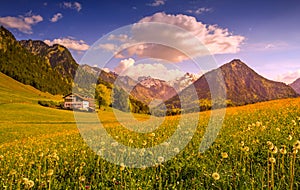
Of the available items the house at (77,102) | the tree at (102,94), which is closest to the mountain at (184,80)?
the tree at (102,94)

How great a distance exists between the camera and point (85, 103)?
417ft

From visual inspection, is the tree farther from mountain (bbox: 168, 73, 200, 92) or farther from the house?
mountain (bbox: 168, 73, 200, 92)

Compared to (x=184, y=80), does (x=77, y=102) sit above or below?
below

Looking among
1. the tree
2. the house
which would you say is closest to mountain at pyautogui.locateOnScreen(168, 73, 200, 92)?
the tree

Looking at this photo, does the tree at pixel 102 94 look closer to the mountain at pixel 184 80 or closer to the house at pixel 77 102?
the house at pixel 77 102

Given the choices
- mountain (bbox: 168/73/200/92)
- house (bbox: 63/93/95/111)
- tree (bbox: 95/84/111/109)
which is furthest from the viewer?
house (bbox: 63/93/95/111)

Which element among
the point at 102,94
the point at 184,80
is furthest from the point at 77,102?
the point at 184,80

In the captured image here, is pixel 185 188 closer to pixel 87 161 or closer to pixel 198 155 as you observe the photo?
pixel 198 155

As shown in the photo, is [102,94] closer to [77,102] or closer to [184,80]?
[77,102]

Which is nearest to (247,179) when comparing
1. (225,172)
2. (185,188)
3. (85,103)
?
(225,172)

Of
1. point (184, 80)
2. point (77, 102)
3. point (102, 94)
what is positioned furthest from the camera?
point (77, 102)

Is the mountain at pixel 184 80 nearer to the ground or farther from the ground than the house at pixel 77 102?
farther from the ground

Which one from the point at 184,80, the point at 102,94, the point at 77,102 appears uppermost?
the point at 102,94

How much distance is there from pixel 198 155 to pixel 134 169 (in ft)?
6.05
